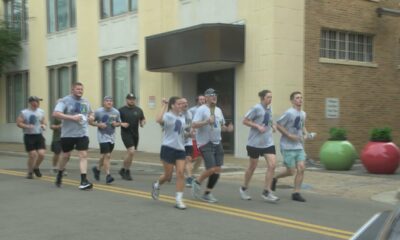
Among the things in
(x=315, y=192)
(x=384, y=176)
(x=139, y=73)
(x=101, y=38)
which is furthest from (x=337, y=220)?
(x=101, y=38)

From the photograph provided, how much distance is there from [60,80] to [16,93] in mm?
4549

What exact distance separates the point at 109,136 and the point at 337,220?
5363 mm

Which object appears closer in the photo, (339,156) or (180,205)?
(180,205)

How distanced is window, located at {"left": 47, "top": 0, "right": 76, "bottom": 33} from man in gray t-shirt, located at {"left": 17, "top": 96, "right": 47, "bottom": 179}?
13.7 m

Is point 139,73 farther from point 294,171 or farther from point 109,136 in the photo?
point 294,171

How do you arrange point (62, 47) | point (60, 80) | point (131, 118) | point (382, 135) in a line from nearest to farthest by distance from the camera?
point (131, 118)
point (382, 135)
point (62, 47)
point (60, 80)

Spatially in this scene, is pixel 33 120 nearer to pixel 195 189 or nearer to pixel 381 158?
pixel 195 189

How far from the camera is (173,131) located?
8359mm

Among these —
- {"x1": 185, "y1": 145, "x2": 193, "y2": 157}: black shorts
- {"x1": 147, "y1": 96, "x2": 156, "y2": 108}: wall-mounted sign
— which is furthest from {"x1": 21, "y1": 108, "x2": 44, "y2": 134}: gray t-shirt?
{"x1": 147, "y1": 96, "x2": 156, "y2": 108}: wall-mounted sign

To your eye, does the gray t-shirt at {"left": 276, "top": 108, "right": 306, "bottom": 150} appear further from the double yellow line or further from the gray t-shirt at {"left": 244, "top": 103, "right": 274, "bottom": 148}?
the double yellow line

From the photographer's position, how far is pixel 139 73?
2134 cm

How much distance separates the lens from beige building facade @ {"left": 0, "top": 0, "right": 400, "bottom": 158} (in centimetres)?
1642

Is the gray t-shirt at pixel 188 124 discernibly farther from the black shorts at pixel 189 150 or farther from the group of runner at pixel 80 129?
the group of runner at pixel 80 129

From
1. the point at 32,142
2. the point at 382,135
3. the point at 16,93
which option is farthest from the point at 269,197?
the point at 16,93
